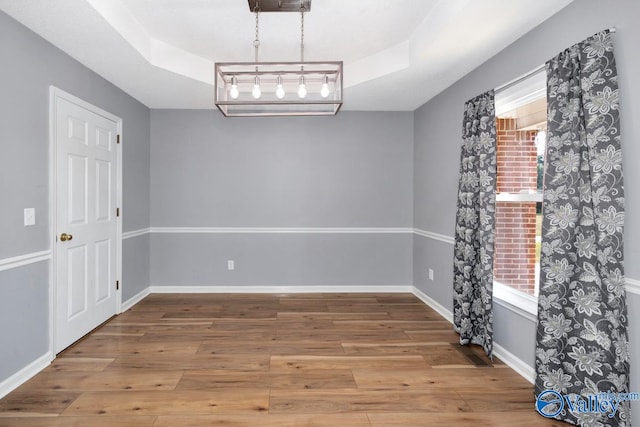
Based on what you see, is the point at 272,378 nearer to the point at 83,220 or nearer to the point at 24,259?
the point at 24,259

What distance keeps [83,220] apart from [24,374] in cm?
128

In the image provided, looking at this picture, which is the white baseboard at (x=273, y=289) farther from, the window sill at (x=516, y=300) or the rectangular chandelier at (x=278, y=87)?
the rectangular chandelier at (x=278, y=87)

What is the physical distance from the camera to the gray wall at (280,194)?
470cm

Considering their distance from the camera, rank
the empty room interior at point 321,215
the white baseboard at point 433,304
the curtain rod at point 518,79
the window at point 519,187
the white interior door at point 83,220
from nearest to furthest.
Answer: the empty room interior at point 321,215
the curtain rod at point 518,79
the window at point 519,187
the white interior door at point 83,220
the white baseboard at point 433,304

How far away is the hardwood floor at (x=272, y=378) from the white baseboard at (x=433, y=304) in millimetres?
114

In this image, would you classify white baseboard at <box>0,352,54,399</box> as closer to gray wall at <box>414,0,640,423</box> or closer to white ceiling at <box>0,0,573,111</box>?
white ceiling at <box>0,0,573,111</box>

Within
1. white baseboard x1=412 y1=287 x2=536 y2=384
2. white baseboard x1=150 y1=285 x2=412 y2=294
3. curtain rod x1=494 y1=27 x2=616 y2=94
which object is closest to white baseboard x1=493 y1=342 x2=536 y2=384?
white baseboard x1=412 y1=287 x2=536 y2=384

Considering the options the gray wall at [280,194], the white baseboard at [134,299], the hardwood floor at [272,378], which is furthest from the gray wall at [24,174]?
the gray wall at [280,194]

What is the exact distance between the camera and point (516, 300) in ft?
9.10

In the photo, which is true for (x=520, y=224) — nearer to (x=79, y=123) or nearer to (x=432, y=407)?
(x=432, y=407)

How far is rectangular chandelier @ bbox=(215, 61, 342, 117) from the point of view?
2.30m

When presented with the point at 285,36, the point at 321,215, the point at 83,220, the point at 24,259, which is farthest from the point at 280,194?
the point at 24,259

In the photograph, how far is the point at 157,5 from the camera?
2641 mm

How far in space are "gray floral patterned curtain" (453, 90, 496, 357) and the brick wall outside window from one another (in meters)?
0.22
